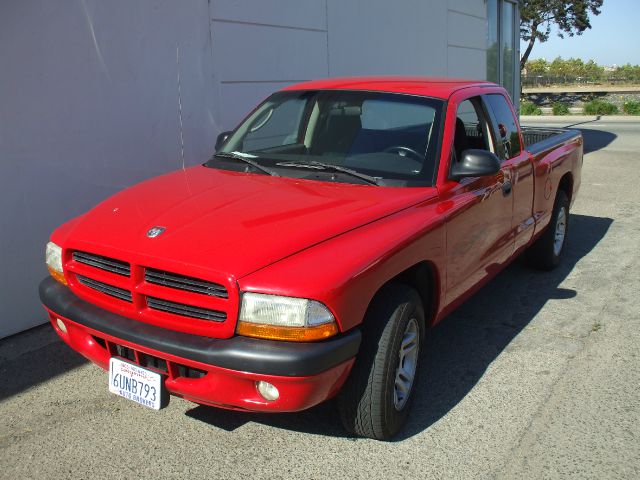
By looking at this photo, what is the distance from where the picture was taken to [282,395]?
2818 millimetres

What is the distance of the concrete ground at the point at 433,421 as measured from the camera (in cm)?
318

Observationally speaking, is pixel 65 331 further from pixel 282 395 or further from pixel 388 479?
pixel 388 479

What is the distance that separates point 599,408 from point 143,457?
2.44 m

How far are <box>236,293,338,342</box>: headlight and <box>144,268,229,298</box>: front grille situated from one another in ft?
0.45

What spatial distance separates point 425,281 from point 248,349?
130 cm

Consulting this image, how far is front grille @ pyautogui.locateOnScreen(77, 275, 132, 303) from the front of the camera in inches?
123

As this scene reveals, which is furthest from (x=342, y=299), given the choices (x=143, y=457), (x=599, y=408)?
(x=599, y=408)

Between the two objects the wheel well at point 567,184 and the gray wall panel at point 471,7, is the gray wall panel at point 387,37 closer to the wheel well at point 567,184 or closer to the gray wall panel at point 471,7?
the gray wall panel at point 471,7

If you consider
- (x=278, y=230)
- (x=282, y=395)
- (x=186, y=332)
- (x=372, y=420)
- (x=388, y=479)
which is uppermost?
(x=278, y=230)

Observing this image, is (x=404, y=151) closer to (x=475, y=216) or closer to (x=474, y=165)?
(x=474, y=165)

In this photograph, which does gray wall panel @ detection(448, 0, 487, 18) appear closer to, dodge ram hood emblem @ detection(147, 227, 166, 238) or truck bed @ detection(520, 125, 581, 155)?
truck bed @ detection(520, 125, 581, 155)

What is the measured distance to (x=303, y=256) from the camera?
2.91 m

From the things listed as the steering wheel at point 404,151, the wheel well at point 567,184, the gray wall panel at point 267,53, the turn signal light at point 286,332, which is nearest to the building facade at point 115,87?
the gray wall panel at point 267,53

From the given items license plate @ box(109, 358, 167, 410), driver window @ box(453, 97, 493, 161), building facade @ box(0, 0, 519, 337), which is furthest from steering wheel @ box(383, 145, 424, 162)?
building facade @ box(0, 0, 519, 337)
